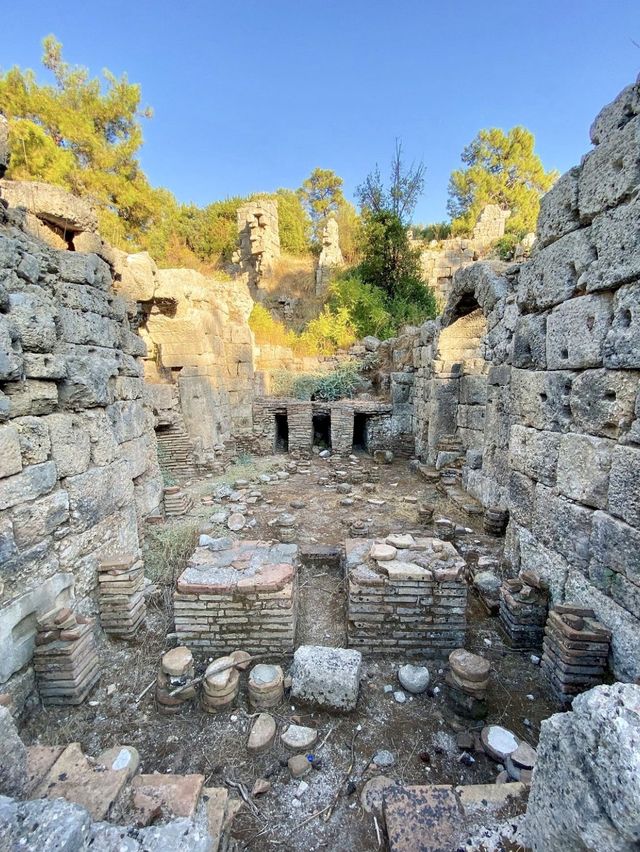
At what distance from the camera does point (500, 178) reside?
17078 mm

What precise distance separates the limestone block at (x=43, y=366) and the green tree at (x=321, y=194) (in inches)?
794

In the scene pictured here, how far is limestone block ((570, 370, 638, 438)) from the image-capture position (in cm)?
208

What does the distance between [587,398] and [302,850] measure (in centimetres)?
280

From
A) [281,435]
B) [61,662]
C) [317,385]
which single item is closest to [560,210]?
[61,662]

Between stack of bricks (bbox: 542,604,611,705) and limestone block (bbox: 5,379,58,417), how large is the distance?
3572 mm

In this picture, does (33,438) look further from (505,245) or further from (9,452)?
(505,245)

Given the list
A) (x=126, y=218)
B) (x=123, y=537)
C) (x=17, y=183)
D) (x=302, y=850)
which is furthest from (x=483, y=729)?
(x=126, y=218)

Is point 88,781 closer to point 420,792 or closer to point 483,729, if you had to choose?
point 420,792

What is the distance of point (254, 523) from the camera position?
467cm

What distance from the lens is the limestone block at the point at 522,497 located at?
2904mm

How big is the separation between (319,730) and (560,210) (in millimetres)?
3643

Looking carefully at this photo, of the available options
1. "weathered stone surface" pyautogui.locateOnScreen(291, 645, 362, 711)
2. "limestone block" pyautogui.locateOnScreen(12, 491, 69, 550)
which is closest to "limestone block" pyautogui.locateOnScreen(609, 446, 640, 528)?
"weathered stone surface" pyautogui.locateOnScreen(291, 645, 362, 711)

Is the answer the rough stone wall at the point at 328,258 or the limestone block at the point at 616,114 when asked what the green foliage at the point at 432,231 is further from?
the limestone block at the point at 616,114

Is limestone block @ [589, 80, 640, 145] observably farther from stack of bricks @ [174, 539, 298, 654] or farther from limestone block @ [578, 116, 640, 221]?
stack of bricks @ [174, 539, 298, 654]
